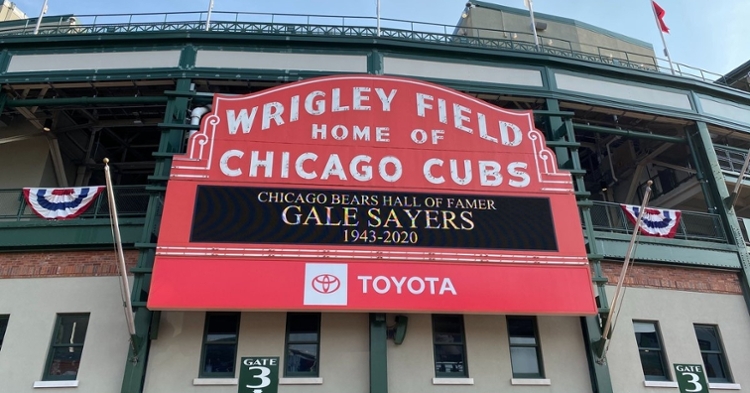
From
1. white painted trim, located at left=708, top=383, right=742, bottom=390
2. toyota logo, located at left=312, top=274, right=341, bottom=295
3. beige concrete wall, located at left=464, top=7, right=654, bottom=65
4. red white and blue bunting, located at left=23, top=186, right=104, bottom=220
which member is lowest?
white painted trim, located at left=708, top=383, right=742, bottom=390

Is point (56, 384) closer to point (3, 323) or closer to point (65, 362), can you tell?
point (65, 362)

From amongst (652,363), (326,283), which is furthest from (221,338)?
(652,363)

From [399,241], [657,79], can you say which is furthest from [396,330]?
[657,79]

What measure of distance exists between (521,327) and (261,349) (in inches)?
244

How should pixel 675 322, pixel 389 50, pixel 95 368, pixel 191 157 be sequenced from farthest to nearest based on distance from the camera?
pixel 389 50, pixel 675 322, pixel 191 157, pixel 95 368

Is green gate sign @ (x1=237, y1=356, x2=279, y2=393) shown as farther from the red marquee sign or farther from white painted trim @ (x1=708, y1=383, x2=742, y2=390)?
white painted trim @ (x1=708, y1=383, x2=742, y2=390)

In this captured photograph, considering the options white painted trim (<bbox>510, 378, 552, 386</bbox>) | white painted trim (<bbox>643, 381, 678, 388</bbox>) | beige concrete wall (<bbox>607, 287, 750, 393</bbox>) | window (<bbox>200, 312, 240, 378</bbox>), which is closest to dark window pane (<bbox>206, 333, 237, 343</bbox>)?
window (<bbox>200, 312, 240, 378</bbox>)

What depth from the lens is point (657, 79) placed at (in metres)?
17.8

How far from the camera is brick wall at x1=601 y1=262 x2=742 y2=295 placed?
48.0 ft

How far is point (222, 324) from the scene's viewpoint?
12797 mm

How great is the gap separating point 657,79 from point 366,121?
33.2 ft

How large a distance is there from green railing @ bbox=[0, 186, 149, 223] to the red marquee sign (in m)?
2.60

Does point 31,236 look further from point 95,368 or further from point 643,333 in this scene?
point 643,333

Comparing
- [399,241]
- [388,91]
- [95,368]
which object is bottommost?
[95,368]
